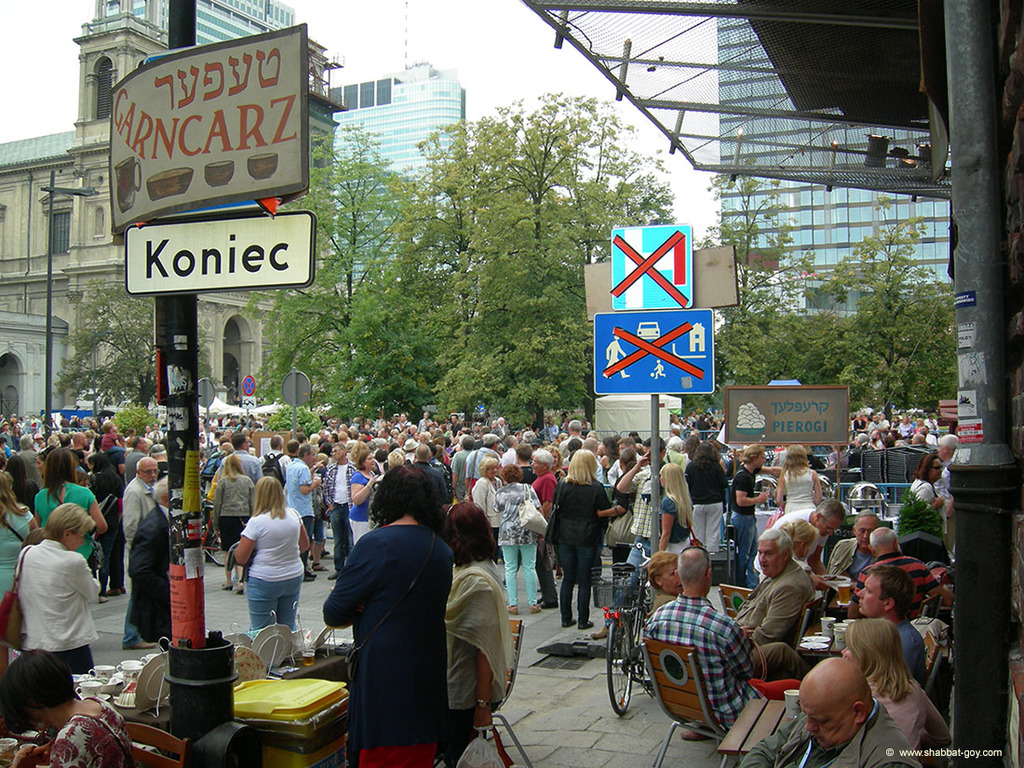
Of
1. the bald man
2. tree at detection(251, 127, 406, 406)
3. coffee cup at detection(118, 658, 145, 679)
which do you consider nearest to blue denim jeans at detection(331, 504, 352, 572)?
coffee cup at detection(118, 658, 145, 679)

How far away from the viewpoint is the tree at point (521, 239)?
99.6 ft

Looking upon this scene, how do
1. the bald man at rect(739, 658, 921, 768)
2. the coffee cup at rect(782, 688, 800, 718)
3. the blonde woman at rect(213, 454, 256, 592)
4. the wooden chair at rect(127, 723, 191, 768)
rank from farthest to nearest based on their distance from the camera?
the blonde woman at rect(213, 454, 256, 592)
the coffee cup at rect(782, 688, 800, 718)
the wooden chair at rect(127, 723, 191, 768)
the bald man at rect(739, 658, 921, 768)

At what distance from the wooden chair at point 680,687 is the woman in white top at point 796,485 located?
5683 millimetres

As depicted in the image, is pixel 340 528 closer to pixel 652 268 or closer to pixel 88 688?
pixel 652 268

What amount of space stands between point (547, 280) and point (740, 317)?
8794 mm

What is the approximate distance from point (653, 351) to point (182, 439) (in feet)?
12.1

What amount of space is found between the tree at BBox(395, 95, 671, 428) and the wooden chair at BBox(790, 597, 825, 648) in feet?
76.9

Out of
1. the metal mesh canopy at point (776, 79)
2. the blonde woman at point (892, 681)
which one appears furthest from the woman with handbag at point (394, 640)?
the metal mesh canopy at point (776, 79)

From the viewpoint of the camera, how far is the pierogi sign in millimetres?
4137

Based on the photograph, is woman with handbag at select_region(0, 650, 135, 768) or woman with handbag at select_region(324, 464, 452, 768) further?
woman with handbag at select_region(324, 464, 452, 768)

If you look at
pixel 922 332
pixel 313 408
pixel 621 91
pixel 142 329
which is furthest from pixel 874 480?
pixel 142 329

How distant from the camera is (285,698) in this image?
4594mm

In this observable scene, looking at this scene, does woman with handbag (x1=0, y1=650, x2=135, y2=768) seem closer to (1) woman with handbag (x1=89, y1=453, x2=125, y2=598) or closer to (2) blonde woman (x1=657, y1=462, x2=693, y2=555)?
(2) blonde woman (x1=657, y1=462, x2=693, y2=555)

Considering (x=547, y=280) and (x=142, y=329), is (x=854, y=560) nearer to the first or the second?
(x=547, y=280)
